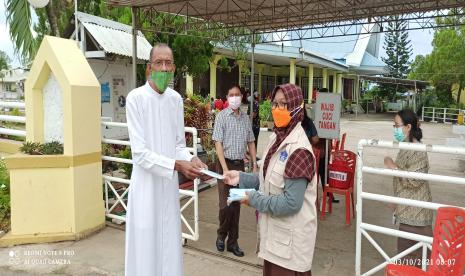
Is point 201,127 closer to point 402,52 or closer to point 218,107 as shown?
point 218,107

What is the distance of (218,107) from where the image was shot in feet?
36.1

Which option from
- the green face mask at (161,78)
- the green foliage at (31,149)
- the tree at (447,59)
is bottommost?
the green foliage at (31,149)

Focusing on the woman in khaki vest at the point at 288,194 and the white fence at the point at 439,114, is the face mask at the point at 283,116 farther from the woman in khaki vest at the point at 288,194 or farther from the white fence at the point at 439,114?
the white fence at the point at 439,114

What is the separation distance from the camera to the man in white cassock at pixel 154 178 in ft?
9.09

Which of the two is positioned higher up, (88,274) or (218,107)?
(218,107)

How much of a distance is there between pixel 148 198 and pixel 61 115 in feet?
8.91

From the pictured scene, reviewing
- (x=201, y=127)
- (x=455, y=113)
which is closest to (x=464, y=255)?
(x=201, y=127)

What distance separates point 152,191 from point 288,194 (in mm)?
1097

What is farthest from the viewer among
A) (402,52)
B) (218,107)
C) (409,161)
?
(402,52)

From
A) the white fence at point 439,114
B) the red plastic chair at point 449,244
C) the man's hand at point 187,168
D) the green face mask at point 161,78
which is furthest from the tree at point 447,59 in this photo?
the man's hand at point 187,168

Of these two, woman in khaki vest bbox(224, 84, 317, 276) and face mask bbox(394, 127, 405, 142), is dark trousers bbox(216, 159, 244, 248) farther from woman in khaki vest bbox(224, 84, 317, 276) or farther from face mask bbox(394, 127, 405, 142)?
woman in khaki vest bbox(224, 84, 317, 276)

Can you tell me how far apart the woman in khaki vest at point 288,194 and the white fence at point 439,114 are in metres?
26.1

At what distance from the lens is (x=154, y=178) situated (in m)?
2.88

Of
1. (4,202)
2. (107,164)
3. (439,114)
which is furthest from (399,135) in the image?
(439,114)
